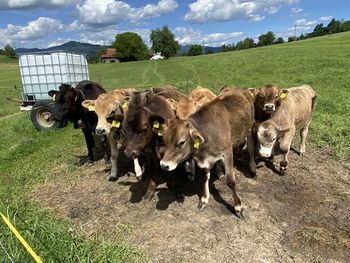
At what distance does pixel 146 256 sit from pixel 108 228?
927 millimetres

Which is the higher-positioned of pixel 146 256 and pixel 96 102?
pixel 96 102

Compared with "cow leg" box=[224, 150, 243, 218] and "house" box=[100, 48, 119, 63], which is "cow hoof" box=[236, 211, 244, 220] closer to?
"cow leg" box=[224, 150, 243, 218]

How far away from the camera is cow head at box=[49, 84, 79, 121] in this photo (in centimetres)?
746

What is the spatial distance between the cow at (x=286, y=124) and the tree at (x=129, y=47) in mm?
113273

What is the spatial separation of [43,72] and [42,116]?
1.57 meters

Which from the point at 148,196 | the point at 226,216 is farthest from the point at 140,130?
the point at 226,216

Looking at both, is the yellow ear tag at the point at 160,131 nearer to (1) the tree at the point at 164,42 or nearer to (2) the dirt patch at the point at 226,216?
(2) the dirt patch at the point at 226,216

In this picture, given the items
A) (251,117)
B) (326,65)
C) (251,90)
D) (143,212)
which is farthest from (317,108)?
(326,65)

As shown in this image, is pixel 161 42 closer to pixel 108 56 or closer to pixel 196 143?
pixel 108 56

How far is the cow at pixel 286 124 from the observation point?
20.6ft

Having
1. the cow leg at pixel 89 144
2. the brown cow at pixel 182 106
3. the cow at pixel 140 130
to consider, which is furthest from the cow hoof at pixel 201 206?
the cow leg at pixel 89 144

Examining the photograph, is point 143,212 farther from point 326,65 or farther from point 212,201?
point 326,65

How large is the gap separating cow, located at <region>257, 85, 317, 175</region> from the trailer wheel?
712 centimetres

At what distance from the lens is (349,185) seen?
625 cm
